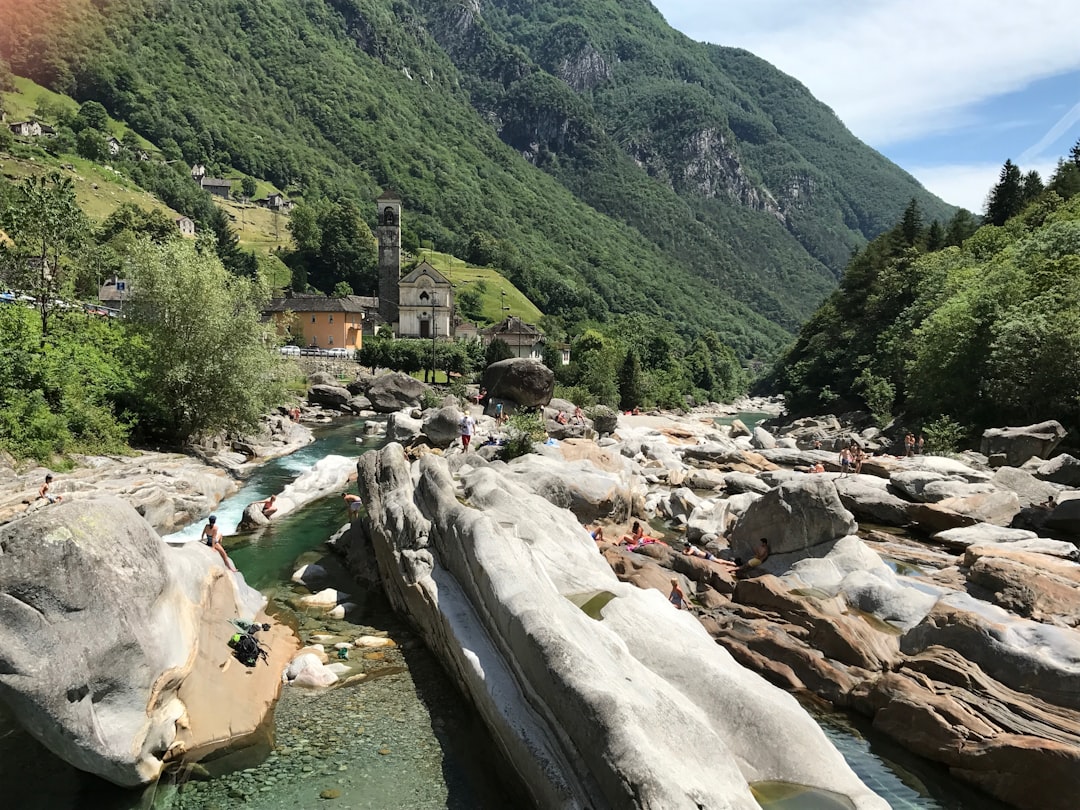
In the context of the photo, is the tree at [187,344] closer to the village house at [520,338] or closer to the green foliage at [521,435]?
the green foliage at [521,435]

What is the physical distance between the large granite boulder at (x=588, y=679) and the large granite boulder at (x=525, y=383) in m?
32.7

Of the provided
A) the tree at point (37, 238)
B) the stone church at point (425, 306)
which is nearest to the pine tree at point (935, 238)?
the stone church at point (425, 306)

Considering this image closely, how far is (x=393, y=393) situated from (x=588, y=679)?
6009 centimetres

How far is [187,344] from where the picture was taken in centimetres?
3219

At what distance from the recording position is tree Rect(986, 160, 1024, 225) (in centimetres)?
7175

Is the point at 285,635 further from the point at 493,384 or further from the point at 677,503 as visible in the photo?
the point at 493,384

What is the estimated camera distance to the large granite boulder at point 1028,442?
106 feet

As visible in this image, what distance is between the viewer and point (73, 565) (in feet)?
29.5

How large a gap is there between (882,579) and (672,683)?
10.2 meters

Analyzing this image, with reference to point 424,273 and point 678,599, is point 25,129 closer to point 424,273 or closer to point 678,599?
point 424,273

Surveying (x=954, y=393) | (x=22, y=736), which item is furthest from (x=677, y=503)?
(x=954, y=393)

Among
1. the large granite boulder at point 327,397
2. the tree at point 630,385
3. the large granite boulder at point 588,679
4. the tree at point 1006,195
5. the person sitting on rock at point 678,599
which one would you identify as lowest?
the large granite boulder at point 327,397

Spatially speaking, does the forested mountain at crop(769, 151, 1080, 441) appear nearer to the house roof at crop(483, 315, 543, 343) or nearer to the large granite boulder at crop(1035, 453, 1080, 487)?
the large granite boulder at crop(1035, 453, 1080, 487)

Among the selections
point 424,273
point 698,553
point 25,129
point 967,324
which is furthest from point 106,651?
point 25,129
